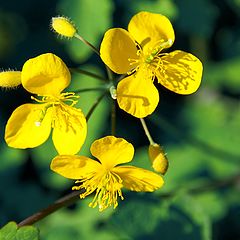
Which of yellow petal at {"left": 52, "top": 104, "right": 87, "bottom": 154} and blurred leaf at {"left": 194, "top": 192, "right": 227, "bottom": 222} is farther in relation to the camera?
blurred leaf at {"left": 194, "top": 192, "right": 227, "bottom": 222}

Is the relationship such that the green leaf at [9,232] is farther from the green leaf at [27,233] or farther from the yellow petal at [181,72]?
the yellow petal at [181,72]

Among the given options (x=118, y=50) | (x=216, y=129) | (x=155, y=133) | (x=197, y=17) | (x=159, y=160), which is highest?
(x=118, y=50)

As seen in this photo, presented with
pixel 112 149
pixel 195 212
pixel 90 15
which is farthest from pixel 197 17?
pixel 112 149

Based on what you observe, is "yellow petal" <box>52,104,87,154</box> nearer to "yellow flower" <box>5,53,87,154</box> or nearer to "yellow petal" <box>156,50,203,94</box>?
"yellow flower" <box>5,53,87,154</box>

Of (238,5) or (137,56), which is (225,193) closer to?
(238,5)

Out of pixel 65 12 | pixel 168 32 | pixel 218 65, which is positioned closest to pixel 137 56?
pixel 168 32

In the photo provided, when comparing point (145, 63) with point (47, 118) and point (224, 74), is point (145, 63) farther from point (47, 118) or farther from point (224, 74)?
point (224, 74)

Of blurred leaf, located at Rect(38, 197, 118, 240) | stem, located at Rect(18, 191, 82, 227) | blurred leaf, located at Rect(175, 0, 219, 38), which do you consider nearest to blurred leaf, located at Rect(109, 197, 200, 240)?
blurred leaf, located at Rect(38, 197, 118, 240)
